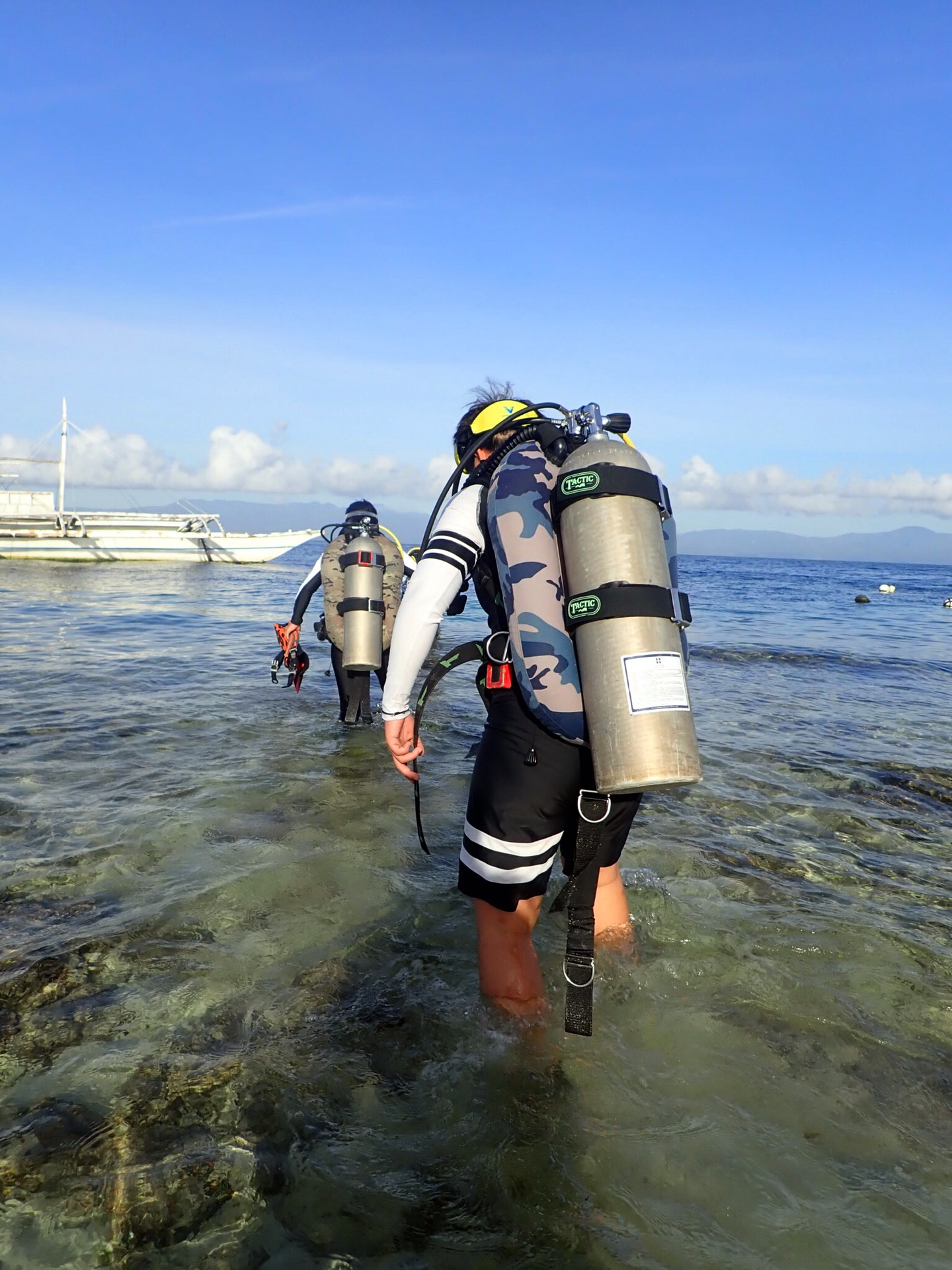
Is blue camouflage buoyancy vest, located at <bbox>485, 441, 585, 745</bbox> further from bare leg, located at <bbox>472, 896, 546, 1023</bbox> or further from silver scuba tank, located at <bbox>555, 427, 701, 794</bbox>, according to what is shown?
bare leg, located at <bbox>472, 896, 546, 1023</bbox>

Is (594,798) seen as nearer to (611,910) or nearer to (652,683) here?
(652,683)

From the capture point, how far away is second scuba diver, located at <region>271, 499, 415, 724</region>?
341 inches

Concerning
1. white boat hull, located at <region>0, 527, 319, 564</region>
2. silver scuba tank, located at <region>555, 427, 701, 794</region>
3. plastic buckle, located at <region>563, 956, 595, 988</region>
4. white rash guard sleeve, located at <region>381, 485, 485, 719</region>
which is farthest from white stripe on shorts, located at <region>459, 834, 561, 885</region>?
white boat hull, located at <region>0, 527, 319, 564</region>

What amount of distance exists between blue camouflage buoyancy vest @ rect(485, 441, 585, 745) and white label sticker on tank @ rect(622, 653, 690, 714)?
23cm

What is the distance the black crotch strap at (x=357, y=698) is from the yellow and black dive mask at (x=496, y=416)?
228 inches

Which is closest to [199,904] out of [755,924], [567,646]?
[567,646]

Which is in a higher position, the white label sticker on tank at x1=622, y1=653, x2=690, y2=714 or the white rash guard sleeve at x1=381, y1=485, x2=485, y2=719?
the white rash guard sleeve at x1=381, y1=485, x2=485, y2=719

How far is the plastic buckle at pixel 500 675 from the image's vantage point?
3.29m

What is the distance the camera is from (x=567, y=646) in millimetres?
3137

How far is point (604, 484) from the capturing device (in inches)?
120

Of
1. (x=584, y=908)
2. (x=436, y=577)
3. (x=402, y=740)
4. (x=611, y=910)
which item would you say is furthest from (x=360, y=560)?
(x=584, y=908)

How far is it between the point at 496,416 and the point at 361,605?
5.14 meters

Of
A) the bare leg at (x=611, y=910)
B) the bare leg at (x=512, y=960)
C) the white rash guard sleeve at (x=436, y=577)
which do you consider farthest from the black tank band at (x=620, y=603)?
the bare leg at (x=611, y=910)

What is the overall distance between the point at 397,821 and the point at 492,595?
11.0 feet
